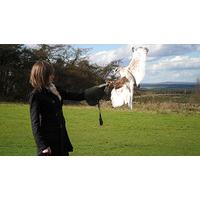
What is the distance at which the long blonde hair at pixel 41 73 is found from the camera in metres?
4.36

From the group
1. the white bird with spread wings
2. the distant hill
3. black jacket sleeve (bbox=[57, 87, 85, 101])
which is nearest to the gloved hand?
black jacket sleeve (bbox=[57, 87, 85, 101])

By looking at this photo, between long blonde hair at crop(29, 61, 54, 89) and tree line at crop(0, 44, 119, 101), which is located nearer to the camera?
long blonde hair at crop(29, 61, 54, 89)

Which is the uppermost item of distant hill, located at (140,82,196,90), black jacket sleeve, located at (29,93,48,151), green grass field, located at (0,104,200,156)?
distant hill, located at (140,82,196,90)

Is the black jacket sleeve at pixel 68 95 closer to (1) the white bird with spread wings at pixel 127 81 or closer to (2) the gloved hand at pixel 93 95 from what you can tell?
(2) the gloved hand at pixel 93 95

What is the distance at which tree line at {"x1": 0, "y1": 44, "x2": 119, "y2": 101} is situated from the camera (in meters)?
6.52

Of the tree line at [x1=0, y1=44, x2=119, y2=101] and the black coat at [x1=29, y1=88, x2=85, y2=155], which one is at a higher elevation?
the tree line at [x1=0, y1=44, x2=119, y2=101]

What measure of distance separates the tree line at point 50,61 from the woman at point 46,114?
1.95 m

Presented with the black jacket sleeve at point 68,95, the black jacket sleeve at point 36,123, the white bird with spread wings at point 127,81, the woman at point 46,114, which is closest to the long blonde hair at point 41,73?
the woman at point 46,114

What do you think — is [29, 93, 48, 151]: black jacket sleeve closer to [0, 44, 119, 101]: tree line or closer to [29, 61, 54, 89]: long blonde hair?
[29, 61, 54, 89]: long blonde hair

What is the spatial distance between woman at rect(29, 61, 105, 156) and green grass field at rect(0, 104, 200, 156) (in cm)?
190

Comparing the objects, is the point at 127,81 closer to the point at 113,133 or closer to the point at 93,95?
the point at 113,133
